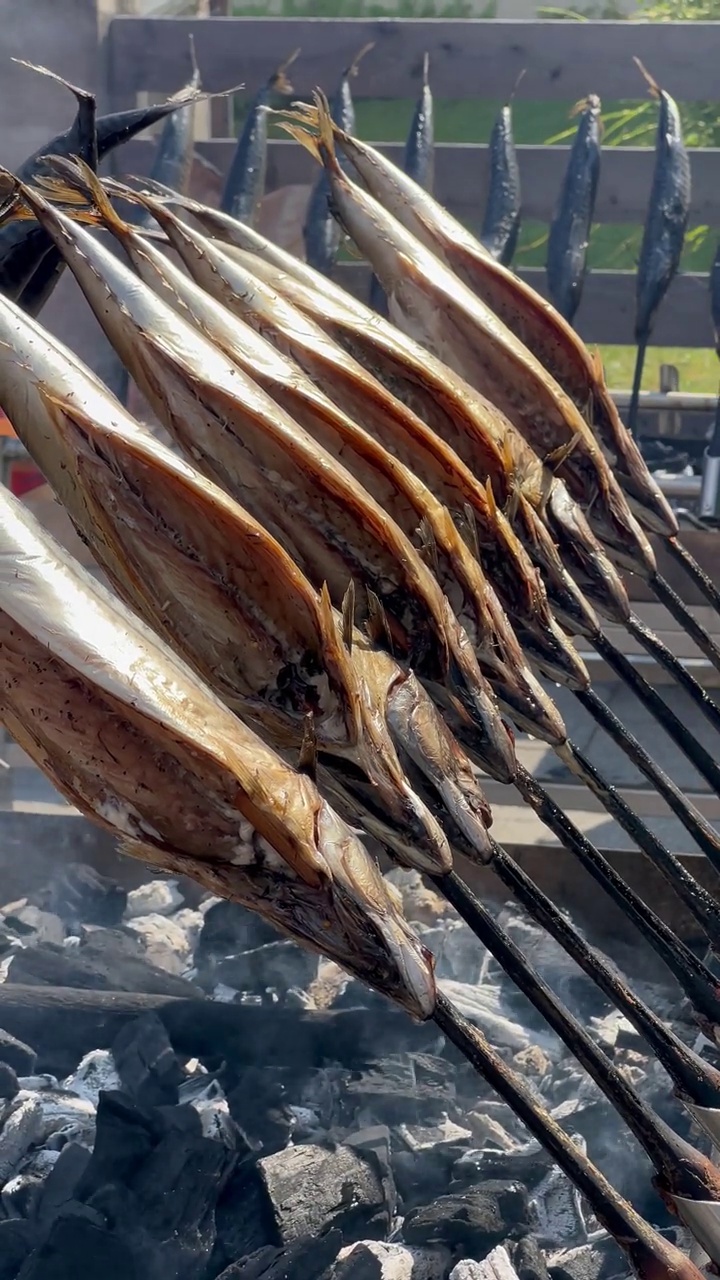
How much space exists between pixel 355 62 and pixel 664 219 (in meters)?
1.93

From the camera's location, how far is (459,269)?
2.20 m

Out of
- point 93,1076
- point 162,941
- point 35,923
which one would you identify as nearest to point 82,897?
point 35,923

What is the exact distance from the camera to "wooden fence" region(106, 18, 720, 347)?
6.82 m

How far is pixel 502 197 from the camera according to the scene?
619 centimetres

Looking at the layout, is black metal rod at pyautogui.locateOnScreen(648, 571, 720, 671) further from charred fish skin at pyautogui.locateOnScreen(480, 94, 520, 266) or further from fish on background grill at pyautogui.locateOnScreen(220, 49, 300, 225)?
fish on background grill at pyautogui.locateOnScreen(220, 49, 300, 225)

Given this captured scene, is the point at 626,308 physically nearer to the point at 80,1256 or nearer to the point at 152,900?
the point at 152,900

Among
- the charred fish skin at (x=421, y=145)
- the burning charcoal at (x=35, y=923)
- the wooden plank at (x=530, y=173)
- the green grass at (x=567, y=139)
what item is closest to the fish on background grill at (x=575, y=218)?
the charred fish skin at (x=421, y=145)

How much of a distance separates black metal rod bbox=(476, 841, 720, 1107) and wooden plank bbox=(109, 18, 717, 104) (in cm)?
647

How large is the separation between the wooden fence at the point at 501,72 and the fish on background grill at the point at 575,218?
2.83 ft

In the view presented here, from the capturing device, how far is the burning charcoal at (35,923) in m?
3.28

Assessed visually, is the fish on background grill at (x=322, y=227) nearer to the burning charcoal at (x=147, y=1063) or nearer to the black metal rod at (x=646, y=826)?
the burning charcoal at (x=147, y=1063)

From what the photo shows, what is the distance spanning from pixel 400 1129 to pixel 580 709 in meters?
3.40

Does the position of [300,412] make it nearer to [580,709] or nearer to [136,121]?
[136,121]

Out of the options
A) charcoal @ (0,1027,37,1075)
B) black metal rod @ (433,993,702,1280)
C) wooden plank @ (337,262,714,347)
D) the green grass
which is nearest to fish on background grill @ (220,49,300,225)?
wooden plank @ (337,262,714,347)
